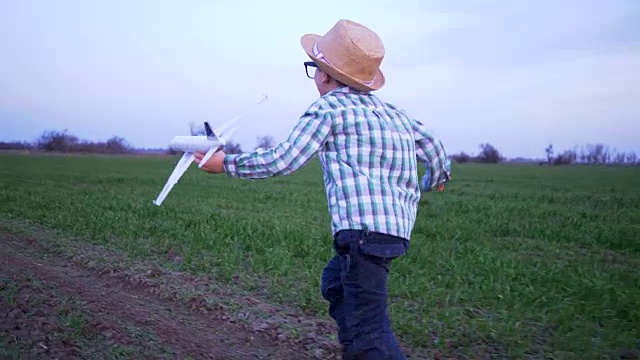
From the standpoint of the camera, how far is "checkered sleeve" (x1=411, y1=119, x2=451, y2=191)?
3076 mm

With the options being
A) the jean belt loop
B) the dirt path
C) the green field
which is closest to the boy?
the jean belt loop

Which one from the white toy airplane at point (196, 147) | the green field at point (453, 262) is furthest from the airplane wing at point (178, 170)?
the green field at point (453, 262)

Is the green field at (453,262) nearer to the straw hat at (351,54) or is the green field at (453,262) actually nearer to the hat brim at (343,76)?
the hat brim at (343,76)

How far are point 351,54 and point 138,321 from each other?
2.83 metres

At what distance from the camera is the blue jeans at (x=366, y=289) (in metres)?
2.67

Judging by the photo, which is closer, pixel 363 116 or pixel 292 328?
pixel 363 116

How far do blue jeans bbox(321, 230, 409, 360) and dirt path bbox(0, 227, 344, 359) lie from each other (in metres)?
1.46

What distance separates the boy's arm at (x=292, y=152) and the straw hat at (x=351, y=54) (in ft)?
0.78

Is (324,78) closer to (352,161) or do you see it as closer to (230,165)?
(352,161)

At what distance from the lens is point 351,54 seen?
9.21 ft

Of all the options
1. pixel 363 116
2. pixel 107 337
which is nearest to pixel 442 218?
pixel 107 337

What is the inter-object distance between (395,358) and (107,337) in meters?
2.21

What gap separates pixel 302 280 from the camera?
20.4 ft

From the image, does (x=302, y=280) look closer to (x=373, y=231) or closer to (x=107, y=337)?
(x=107, y=337)
